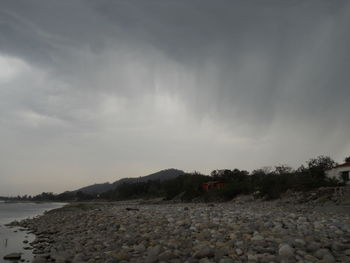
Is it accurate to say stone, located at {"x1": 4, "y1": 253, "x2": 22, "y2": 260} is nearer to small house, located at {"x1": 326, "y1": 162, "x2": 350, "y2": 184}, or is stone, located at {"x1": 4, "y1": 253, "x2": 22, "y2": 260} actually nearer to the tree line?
the tree line

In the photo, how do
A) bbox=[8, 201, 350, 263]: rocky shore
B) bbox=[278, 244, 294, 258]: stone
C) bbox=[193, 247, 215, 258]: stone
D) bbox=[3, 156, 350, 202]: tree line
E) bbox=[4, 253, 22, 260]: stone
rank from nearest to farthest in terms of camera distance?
bbox=[278, 244, 294, 258]: stone → bbox=[8, 201, 350, 263]: rocky shore → bbox=[193, 247, 215, 258]: stone → bbox=[4, 253, 22, 260]: stone → bbox=[3, 156, 350, 202]: tree line

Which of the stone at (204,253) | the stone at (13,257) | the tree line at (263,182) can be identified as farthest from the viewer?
the tree line at (263,182)

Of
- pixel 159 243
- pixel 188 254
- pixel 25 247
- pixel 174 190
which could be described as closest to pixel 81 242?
pixel 25 247

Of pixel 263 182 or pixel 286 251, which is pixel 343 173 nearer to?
pixel 263 182

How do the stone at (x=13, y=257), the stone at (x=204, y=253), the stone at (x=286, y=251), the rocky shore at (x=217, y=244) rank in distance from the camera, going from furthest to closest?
the stone at (x=13, y=257) < the stone at (x=204, y=253) < the rocky shore at (x=217, y=244) < the stone at (x=286, y=251)

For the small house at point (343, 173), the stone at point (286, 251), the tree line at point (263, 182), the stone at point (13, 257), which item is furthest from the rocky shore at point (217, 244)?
the small house at point (343, 173)

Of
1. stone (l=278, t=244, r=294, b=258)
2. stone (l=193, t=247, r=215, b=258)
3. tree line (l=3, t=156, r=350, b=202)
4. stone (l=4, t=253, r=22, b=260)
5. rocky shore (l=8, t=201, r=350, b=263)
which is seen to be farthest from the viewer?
tree line (l=3, t=156, r=350, b=202)

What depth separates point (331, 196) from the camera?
1927cm

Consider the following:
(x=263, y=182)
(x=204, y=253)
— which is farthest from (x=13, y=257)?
(x=263, y=182)

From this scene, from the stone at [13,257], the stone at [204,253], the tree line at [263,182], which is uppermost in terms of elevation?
the tree line at [263,182]

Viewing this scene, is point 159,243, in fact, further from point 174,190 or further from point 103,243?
point 174,190

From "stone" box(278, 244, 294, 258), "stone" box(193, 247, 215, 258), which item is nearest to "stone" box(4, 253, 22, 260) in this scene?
"stone" box(193, 247, 215, 258)

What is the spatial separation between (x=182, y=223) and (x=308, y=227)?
13.5 feet

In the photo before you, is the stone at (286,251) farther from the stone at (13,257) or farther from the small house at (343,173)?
the small house at (343,173)
